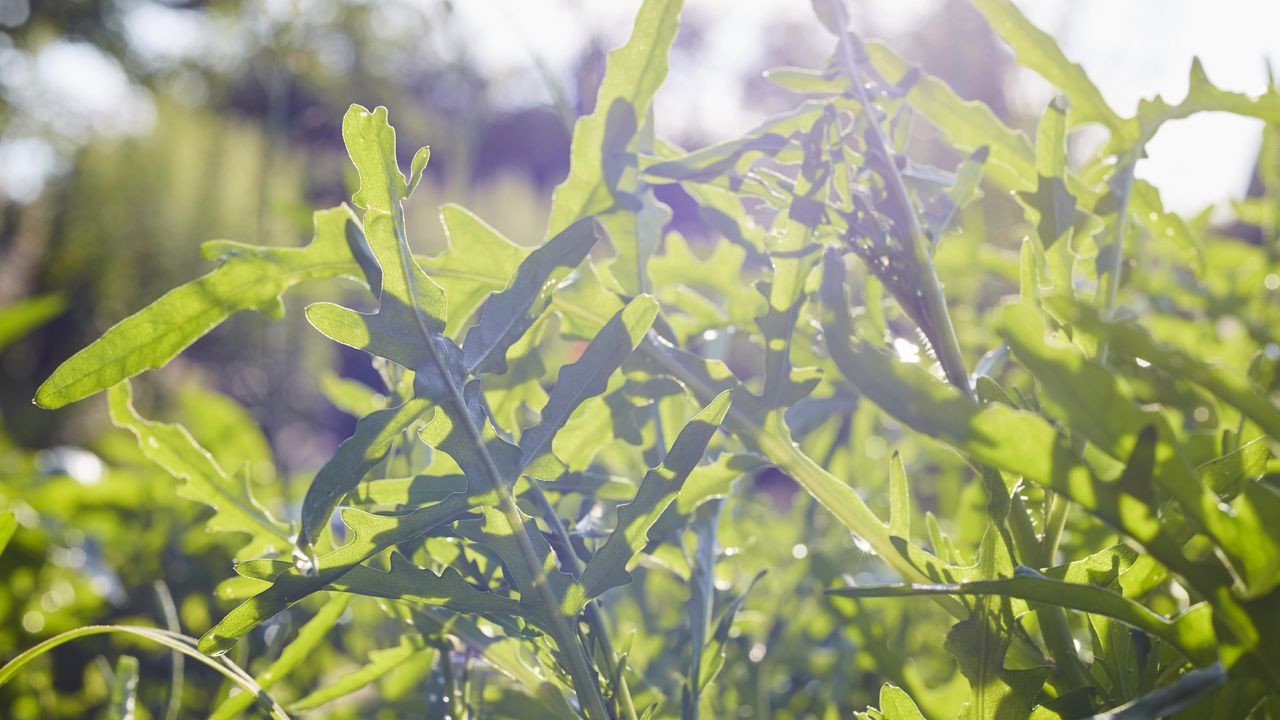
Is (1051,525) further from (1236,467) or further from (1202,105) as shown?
(1202,105)

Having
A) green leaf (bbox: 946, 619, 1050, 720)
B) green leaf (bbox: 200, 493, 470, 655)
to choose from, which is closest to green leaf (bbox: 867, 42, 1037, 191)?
green leaf (bbox: 946, 619, 1050, 720)

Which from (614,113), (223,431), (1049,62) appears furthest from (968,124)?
(223,431)

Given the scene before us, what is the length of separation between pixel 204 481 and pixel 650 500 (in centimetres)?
29

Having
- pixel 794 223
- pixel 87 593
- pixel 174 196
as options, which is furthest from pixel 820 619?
pixel 174 196

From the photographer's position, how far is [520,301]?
1.34ft

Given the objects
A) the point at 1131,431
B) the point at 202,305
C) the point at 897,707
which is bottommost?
the point at 897,707

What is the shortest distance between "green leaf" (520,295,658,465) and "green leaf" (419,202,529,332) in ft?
0.37

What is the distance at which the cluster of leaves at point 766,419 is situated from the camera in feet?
0.96

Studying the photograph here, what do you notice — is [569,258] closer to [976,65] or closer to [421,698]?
[421,698]

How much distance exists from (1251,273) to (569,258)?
0.88 meters

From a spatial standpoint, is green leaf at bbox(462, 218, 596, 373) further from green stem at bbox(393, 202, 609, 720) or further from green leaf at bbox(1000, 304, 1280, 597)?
green leaf at bbox(1000, 304, 1280, 597)

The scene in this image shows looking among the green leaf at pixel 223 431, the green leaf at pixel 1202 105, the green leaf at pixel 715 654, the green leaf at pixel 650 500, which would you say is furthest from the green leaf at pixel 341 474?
the green leaf at pixel 223 431

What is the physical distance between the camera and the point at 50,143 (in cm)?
1009

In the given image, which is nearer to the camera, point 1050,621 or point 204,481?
point 1050,621
